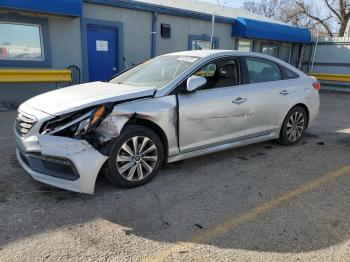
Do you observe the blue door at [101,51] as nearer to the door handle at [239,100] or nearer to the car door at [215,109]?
the car door at [215,109]

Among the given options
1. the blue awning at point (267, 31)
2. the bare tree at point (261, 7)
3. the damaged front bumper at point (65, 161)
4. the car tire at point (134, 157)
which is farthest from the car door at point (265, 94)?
the bare tree at point (261, 7)

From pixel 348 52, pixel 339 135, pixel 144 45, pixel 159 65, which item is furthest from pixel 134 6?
pixel 348 52

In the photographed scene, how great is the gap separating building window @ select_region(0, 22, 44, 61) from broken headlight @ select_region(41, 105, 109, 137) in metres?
6.41

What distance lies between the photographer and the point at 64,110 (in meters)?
3.38

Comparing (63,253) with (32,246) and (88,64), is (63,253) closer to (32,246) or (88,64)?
(32,246)

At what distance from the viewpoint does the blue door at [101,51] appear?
9867 mm

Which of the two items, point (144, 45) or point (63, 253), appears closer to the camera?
point (63, 253)

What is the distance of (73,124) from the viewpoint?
3.37 m

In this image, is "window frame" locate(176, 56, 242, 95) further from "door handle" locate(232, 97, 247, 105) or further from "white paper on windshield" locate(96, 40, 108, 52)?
"white paper on windshield" locate(96, 40, 108, 52)

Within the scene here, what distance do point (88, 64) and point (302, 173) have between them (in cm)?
757

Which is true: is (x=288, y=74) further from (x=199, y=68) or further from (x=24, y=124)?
(x=24, y=124)

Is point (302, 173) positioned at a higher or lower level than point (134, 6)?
lower

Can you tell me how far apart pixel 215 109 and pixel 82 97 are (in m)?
1.73

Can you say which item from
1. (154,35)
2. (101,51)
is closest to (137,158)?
(101,51)
